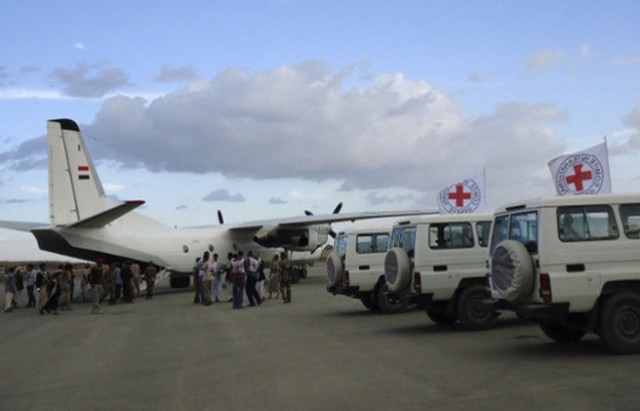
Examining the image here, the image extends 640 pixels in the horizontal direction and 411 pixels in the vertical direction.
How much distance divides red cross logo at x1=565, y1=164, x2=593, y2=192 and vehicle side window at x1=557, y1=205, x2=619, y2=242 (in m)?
4.62

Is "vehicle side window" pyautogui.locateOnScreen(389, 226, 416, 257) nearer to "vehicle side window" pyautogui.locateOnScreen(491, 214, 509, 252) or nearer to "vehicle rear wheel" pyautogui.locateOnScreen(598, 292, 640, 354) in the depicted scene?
"vehicle side window" pyautogui.locateOnScreen(491, 214, 509, 252)

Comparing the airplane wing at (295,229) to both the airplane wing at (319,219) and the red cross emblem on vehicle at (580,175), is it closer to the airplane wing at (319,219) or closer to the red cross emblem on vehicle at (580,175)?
the airplane wing at (319,219)

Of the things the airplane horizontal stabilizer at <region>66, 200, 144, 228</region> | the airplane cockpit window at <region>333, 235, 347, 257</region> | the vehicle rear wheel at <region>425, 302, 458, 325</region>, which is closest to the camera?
A: the vehicle rear wheel at <region>425, 302, 458, 325</region>

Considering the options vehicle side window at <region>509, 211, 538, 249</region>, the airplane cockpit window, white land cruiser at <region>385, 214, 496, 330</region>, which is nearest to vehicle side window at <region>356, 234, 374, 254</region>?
the airplane cockpit window

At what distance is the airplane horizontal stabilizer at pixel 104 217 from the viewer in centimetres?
2354

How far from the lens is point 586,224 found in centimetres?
970

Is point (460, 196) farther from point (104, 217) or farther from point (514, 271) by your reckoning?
point (104, 217)

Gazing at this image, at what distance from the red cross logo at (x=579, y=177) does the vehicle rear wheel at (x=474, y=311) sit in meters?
3.19

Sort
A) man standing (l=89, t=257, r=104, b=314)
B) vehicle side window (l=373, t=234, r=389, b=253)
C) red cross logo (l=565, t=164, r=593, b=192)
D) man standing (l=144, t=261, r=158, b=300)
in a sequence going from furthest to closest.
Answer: man standing (l=144, t=261, r=158, b=300) < man standing (l=89, t=257, r=104, b=314) < vehicle side window (l=373, t=234, r=389, b=253) < red cross logo (l=565, t=164, r=593, b=192)

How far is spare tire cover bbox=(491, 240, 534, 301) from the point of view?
374 inches

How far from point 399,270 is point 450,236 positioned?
49.2 inches

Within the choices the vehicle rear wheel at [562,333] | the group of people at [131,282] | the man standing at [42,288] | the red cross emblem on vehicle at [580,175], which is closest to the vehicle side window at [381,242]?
the group of people at [131,282]

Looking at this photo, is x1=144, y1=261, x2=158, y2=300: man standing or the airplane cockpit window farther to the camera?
x1=144, y1=261, x2=158, y2=300: man standing

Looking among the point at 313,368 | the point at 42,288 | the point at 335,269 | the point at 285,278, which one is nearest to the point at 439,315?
the point at 335,269
